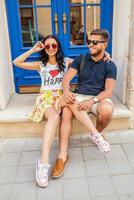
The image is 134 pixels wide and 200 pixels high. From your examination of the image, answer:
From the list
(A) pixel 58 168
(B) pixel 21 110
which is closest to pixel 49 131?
(A) pixel 58 168

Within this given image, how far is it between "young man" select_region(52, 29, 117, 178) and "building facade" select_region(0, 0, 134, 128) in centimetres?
50

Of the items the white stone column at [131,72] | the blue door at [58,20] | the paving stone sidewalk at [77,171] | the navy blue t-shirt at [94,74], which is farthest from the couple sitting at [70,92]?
the blue door at [58,20]

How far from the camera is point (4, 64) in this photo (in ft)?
11.0

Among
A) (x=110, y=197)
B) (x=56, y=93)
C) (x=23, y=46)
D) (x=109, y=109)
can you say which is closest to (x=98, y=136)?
(x=109, y=109)

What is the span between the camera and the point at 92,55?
2.76m

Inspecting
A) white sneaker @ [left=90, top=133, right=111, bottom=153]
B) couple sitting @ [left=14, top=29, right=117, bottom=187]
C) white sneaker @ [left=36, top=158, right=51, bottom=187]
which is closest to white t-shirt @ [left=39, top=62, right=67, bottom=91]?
couple sitting @ [left=14, top=29, right=117, bottom=187]

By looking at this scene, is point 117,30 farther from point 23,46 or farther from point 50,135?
point 50,135

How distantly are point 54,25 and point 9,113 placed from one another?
1.32m

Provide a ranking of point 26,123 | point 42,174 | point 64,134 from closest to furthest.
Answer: point 42,174 < point 64,134 < point 26,123

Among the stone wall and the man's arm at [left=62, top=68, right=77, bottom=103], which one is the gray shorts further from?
the stone wall

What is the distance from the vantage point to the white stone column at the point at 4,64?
10.6 ft

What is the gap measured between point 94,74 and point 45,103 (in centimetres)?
61

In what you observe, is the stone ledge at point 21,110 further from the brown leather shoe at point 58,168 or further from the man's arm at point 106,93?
the brown leather shoe at point 58,168

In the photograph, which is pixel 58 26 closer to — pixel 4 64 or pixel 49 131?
pixel 4 64
